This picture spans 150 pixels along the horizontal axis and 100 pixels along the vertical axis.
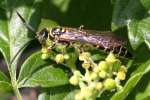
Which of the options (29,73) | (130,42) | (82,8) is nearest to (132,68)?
(130,42)

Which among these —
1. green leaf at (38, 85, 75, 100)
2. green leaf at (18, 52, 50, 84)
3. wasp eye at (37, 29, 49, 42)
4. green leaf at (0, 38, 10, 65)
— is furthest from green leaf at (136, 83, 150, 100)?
green leaf at (0, 38, 10, 65)

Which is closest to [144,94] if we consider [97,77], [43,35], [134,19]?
[97,77]

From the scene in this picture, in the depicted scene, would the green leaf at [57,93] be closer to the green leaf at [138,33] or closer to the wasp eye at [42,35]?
the wasp eye at [42,35]

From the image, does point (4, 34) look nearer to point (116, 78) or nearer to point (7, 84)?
point (7, 84)

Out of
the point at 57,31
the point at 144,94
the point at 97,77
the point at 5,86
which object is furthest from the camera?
the point at 57,31

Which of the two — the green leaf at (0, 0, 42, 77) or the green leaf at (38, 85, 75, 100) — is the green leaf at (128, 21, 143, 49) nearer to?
the green leaf at (38, 85, 75, 100)

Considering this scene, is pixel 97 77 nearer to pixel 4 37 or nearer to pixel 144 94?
pixel 144 94
